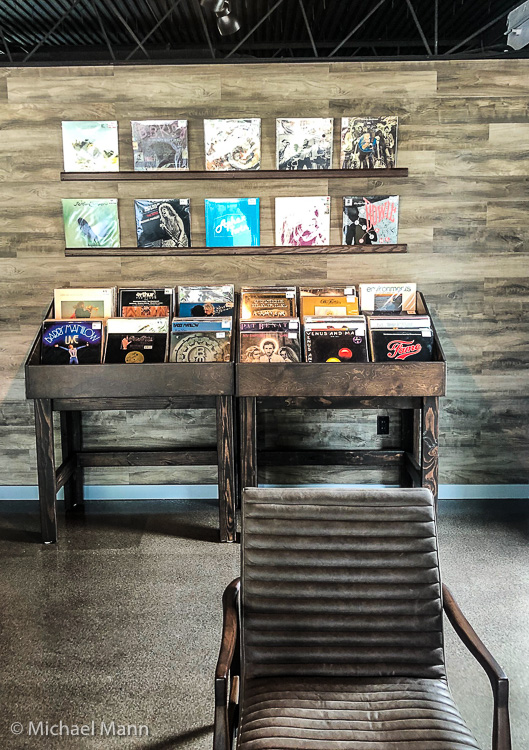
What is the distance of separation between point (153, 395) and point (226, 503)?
2.59ft

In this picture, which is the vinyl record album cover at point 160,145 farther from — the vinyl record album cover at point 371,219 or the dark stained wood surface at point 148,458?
the dark stained wood surface at point 148,458

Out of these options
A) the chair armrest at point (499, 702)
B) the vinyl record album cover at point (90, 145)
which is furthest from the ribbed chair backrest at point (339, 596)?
the vinyl record album cover at point (90, 145)

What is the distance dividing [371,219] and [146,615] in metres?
2.83

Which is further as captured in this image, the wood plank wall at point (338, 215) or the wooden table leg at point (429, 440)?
the wood plank wall at point (338, 215)

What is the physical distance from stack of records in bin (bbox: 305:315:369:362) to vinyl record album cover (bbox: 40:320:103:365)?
1.30 metres

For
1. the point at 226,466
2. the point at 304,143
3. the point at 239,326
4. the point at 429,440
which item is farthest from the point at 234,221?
the point at 429,440

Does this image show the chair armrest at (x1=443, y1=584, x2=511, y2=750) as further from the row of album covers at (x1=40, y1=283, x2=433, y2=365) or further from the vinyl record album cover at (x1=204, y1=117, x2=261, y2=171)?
the vinyl record album cover at (x1=204, y1=117, x2=261, y2=171)

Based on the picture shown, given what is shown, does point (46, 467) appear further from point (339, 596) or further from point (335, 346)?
point (339, 596)

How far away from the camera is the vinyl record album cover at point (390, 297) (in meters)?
4.13

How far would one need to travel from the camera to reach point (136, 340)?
152 inches

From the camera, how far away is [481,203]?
423cm

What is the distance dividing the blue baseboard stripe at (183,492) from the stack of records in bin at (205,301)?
1.31 meters

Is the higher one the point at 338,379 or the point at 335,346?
the point at 335,346

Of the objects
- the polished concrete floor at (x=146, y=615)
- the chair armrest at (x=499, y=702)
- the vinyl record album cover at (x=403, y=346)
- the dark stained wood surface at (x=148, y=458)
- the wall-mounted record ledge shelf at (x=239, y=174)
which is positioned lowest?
the polished concrete floor at (x=146, y=615)
